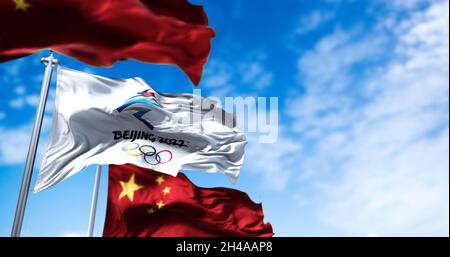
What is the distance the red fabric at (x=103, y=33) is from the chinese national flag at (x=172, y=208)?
6352 millimetres

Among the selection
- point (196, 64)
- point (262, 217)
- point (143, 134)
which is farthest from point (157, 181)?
point (196, 64)

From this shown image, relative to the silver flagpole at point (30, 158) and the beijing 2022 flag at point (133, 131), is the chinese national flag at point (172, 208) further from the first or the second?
the silver flagpole at point (30, 158)

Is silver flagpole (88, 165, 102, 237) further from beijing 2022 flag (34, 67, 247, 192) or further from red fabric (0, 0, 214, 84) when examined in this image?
red fabric (0, 0, 214, 84)

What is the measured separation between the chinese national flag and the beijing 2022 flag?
1.25 metres

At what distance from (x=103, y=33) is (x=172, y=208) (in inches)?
294

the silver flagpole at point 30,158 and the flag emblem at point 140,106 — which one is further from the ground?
the flag emblem at point 140,106

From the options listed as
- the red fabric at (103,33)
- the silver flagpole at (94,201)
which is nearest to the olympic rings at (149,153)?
the silver flagpole at (94,201)

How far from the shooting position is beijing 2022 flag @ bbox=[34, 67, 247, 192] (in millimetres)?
12383

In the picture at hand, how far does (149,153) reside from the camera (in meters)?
13.4

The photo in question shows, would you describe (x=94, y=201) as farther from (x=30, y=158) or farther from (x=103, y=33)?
(x=103, y=33)

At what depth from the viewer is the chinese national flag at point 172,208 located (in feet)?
44.4

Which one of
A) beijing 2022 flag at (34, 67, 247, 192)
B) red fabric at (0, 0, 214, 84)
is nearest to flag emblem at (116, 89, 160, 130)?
beijing 2022 flag at (34, 67, 247, 192)

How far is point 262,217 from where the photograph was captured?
15.6 metres
